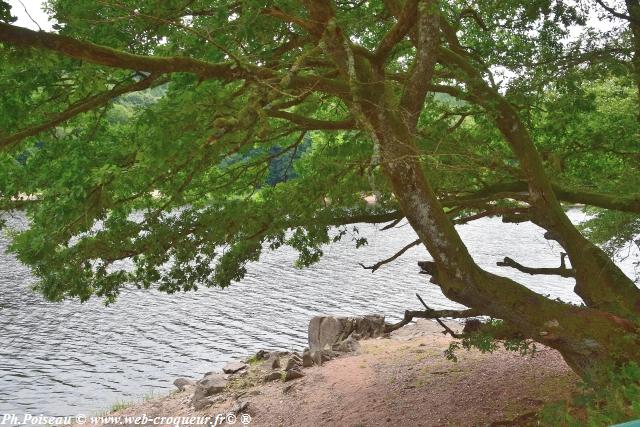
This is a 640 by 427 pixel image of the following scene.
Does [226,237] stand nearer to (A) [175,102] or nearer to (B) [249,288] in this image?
(A) [175,102]

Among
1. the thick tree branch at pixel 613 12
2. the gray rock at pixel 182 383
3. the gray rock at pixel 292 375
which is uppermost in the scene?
the thick tree branch at pixel 613 12

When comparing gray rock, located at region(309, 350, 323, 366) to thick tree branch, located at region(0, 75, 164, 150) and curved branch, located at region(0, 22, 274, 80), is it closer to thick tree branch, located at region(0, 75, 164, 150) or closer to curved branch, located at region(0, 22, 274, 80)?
thick tree branch, located at region(0, 75, 164, 150)

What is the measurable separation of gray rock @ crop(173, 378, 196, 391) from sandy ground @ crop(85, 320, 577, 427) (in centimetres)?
73

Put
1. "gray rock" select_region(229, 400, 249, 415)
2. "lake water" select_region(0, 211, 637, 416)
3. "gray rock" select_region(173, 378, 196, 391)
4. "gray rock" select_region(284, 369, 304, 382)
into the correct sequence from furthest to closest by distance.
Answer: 1. "lake water" select_region(0, 211, 637, 416)
2. "gray rock" select_region(173, 378, 196, 391)
3. "gray rock" select_region(284, 369, 304, 382)
4. "gray rock" select_region(229, 400, 249, 415)

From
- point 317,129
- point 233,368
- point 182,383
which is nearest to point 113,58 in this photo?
point 317,129

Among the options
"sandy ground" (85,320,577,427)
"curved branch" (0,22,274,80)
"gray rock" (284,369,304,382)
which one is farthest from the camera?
"gray rock" (284,369,304,382)

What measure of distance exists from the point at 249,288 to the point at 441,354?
1580cm

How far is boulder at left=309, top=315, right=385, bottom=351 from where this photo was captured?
22.2 meters

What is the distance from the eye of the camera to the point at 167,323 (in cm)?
2583

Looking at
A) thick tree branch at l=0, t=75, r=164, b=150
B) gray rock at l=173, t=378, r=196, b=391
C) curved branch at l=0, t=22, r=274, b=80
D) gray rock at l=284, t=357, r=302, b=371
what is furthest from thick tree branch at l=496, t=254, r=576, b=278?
gray rock at l=173, t=378, r=196, b=391

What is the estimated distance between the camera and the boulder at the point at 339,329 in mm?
22172

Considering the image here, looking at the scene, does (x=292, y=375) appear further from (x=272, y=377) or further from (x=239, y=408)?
(x=239, y=408)

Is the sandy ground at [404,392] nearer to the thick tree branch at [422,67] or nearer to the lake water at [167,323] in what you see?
the lake water at [167,323]

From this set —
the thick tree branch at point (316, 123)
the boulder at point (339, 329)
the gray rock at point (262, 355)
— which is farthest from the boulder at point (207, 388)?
the thick tree branch at point (316, 123)
